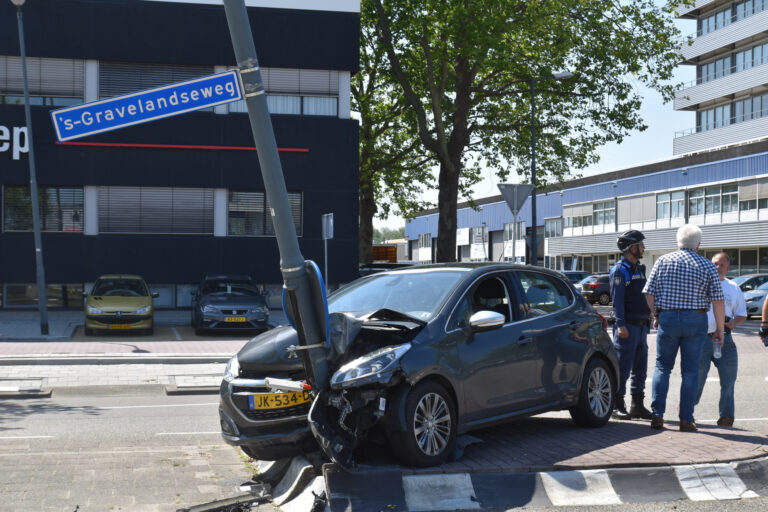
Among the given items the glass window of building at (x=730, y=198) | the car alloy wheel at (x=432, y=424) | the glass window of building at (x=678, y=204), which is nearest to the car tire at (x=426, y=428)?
the car alloy wheel at (x=432, y=424)

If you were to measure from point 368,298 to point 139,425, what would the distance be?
322 centimetres

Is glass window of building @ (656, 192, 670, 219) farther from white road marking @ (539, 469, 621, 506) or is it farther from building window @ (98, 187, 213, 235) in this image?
white road marking @ (539, 469, 621, 506)

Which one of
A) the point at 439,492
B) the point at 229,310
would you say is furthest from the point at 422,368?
the point at 229,310

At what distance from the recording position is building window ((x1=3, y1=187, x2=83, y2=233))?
1054 inches

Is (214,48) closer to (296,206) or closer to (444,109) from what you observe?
(296,206)

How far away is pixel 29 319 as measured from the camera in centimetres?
2527

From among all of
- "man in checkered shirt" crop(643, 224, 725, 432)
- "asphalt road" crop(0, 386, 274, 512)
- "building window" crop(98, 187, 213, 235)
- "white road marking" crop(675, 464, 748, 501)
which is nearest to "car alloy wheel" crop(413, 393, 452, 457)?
"asphalt road" crop(0, 386, 274, 512)

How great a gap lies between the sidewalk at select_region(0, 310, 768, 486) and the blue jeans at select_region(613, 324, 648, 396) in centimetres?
36

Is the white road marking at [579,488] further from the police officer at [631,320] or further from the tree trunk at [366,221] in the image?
the tree trunk at [366,221]

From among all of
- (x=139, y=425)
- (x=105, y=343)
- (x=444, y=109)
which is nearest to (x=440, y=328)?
(x=139, y=425)

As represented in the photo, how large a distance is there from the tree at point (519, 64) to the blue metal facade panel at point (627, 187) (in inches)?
741

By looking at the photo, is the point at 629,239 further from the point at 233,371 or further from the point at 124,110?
the point at 124,110

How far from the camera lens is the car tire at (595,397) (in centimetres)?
803

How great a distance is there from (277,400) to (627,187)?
5824 cm
